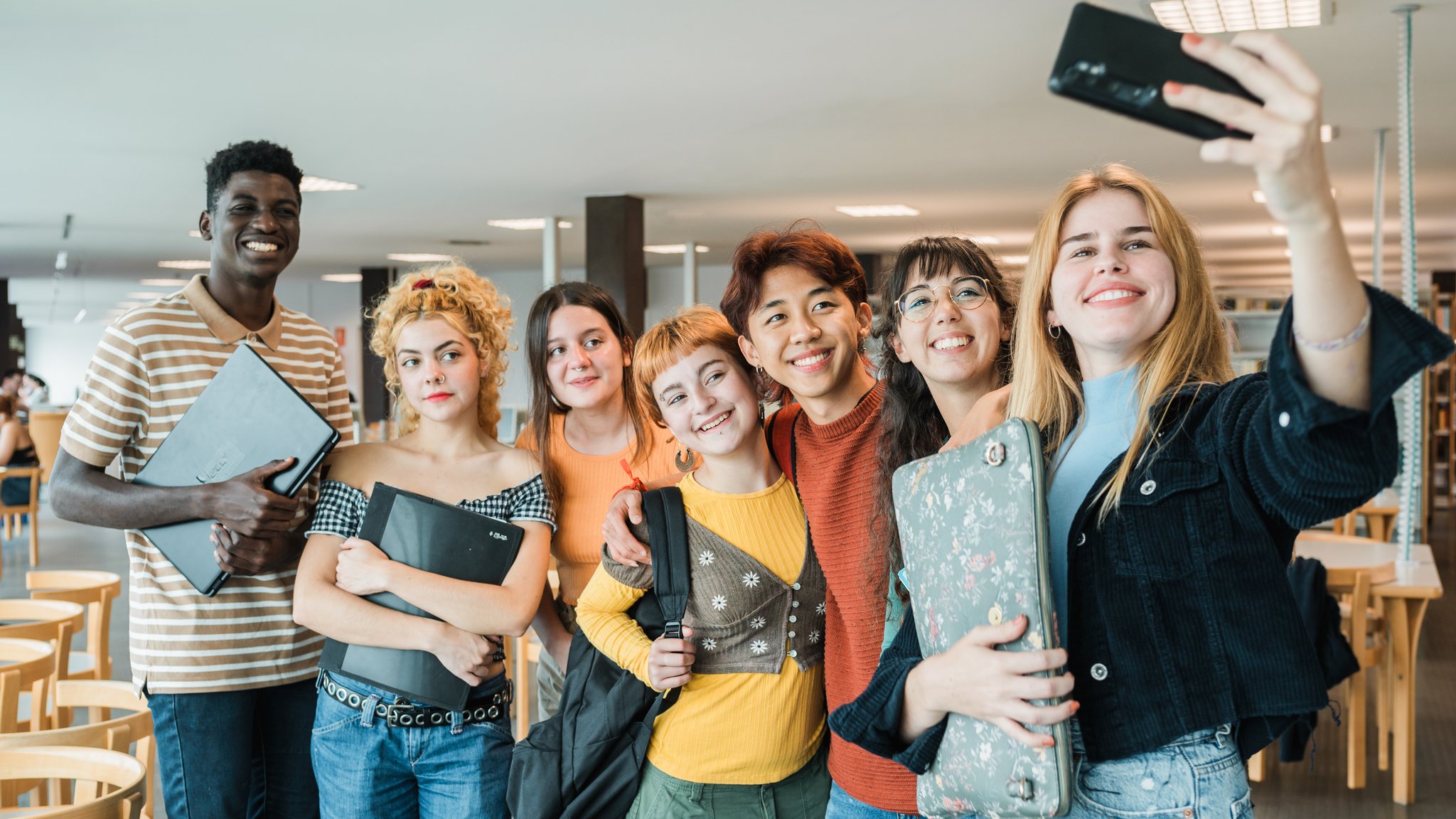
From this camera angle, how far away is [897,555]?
1611 mm

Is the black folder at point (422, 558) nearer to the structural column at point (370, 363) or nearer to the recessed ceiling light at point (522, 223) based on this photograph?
the recessed ceiling light at point (522, 223)

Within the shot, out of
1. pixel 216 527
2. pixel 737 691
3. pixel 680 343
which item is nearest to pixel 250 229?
pixel 216 527

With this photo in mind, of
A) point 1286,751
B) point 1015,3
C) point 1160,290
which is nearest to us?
point 1160,290

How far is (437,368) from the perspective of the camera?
216cm

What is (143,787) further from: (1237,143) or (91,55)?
(91,55)

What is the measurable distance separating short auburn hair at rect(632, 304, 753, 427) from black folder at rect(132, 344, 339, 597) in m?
0.62

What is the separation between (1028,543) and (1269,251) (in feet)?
44.5

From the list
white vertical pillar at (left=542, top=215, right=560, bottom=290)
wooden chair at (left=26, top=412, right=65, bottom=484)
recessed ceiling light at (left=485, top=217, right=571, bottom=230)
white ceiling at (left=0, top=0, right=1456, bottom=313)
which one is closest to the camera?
white ceiling at (left=0, top=0, right=1456, bottom=313)

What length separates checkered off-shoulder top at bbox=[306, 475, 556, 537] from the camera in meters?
2.09

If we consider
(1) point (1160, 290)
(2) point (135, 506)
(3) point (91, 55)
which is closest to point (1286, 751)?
(1) point (1160, 290)

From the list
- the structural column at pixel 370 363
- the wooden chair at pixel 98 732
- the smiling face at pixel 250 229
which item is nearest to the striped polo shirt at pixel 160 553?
the smiling face at pixel 250 229

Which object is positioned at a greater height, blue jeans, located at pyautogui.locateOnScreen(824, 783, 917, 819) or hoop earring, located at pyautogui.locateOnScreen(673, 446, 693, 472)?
hoop earring, located at pyautogui.locateOnScreen(673, 446, 693, 472)

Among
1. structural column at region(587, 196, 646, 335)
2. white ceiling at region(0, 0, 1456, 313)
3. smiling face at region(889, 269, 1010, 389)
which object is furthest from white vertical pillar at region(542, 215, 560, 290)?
smiling face at region(889, 269, 1010, 389)

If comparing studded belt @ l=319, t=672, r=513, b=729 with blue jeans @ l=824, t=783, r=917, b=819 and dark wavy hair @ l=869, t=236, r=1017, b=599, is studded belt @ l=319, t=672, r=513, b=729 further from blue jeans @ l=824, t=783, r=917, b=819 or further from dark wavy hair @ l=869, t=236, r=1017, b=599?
dark wavy hair @ l=869, t=236, r=1017, b=599
